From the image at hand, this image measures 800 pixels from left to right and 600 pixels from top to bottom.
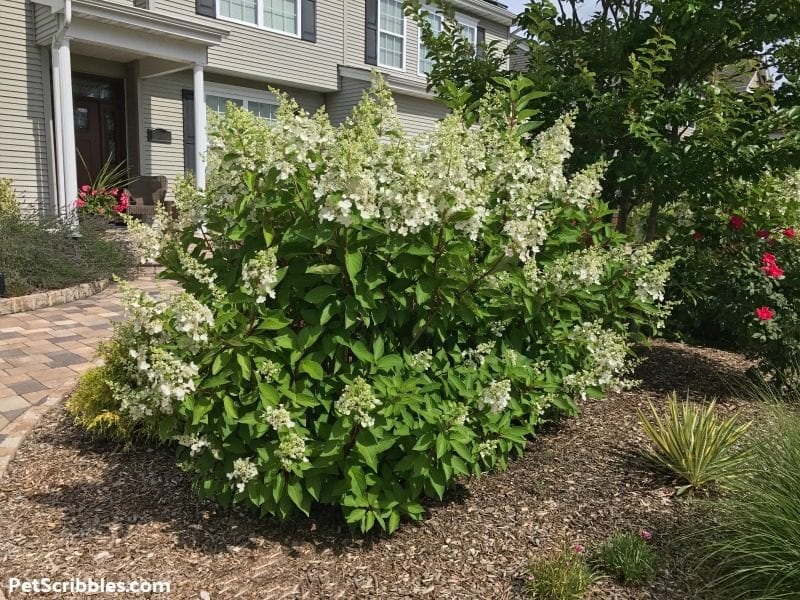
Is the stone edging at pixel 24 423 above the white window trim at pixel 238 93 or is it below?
below

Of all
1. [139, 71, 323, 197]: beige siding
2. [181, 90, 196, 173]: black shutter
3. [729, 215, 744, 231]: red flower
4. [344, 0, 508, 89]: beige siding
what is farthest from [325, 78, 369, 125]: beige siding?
[729, 215, 744, 231]: red flower

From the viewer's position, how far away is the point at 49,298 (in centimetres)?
673

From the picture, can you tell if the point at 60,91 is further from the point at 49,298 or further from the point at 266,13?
the point at 266,13

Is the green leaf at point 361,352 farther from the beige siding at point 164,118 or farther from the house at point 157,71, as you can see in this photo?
the beige siding at point 164,118

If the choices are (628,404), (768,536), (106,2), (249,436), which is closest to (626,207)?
(628,404)

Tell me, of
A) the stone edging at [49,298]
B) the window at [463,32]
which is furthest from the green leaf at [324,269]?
the window at [463,32]

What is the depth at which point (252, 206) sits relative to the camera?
2.52 meters

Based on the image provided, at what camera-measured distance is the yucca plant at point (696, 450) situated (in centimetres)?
294

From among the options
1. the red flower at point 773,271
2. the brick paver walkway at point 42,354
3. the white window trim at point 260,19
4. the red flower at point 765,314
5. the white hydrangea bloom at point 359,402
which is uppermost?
the white window trim at point 260,19

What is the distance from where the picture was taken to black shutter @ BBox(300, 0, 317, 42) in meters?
13.8

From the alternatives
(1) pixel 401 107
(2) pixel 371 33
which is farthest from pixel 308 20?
(1) pixel 401 107

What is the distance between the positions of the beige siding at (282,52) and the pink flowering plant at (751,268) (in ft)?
32.9

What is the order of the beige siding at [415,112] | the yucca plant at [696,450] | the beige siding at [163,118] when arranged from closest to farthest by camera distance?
1. the yucca plant at [696,450]
2. the beige siding at [163,118]
3. the beige siding at [415,112]

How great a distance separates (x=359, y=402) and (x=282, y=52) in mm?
12743
